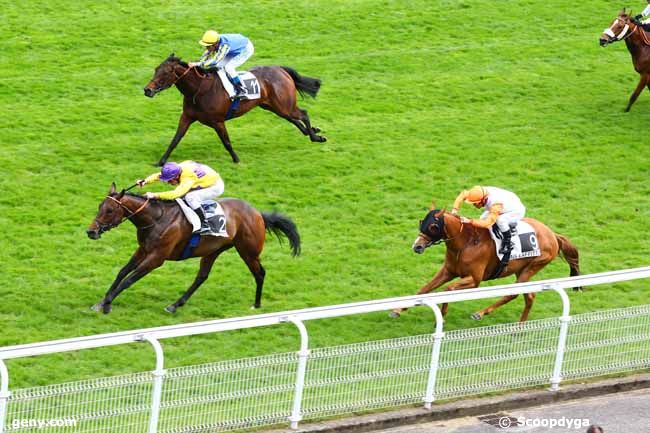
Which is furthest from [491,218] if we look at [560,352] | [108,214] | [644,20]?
[644,20]

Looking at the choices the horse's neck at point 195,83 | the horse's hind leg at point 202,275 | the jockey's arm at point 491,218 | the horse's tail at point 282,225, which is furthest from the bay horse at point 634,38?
the horse's hind leg at point 202,275

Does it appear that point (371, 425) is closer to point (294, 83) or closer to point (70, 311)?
point (70, 311)

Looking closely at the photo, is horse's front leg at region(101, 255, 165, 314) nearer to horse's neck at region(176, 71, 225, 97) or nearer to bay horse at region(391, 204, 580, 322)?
bay horse at region(391, 204, 580, 322)

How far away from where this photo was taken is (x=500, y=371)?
11727 mm

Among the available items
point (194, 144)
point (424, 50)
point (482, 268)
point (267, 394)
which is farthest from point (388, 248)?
point (424, 50)

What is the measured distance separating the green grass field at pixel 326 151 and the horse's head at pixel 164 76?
3.48ft

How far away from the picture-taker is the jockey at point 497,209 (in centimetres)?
1299

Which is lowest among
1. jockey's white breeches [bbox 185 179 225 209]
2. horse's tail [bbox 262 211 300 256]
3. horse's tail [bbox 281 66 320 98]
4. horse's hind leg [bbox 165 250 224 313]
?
horse's hind leg [bbox 165 250 224 313]

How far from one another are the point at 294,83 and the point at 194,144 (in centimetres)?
152

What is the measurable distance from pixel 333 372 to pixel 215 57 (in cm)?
685

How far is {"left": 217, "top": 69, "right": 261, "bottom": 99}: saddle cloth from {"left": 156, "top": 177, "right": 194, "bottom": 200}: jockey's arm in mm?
4114

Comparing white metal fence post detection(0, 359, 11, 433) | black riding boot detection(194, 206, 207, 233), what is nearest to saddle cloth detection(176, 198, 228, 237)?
black riding boot detection(194, 206, 207, 233)

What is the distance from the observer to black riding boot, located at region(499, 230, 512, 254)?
13.2 meters

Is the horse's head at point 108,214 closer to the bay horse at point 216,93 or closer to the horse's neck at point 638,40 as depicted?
the bay horse at point 216,93
